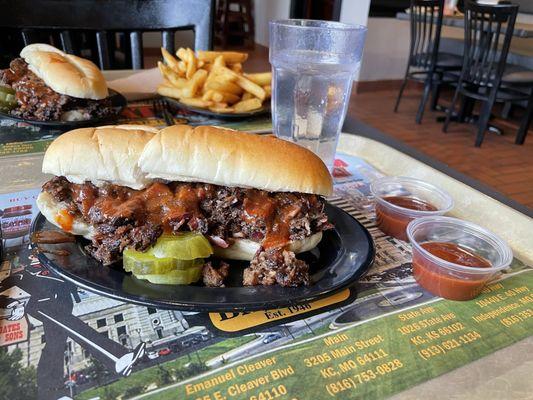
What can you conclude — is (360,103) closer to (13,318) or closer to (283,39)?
(283,39)

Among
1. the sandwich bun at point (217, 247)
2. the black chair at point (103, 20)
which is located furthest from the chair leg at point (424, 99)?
the sandwich bun at point (217, 247)

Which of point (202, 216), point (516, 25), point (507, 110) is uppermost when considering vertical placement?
point (516, 25)

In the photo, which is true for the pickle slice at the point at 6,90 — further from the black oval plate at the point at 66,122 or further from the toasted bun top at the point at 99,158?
the toasted bun top at the point at 99,158

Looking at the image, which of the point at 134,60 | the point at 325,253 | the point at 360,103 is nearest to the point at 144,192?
the point at 325,253

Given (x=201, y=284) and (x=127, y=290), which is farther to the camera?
(x=201, y=284)

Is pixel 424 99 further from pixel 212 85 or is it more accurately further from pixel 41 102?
pixel 41 102

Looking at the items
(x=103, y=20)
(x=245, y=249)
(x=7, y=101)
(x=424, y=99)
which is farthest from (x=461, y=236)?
(x=424, y=99)

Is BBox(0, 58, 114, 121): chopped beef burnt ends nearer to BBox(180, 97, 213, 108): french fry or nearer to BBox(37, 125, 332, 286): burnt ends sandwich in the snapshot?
BBox(180, 97, 213, 108): french fry
